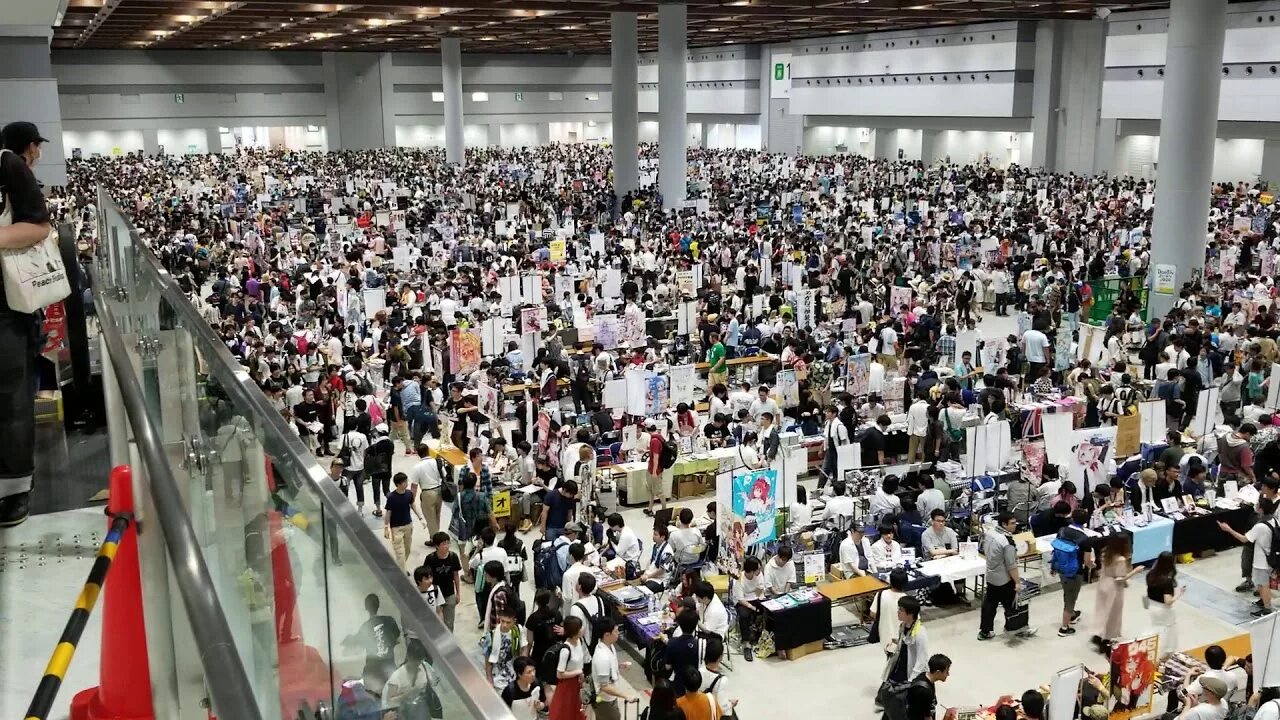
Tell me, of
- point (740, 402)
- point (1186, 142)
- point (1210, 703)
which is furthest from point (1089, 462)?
point (1186, 142)

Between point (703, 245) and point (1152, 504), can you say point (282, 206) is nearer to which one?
point (703, 245)

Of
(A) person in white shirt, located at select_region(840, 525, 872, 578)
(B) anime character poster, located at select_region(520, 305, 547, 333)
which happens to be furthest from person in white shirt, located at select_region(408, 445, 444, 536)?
(B) anime character poster, located at select_region(520, 305, 547, 333)

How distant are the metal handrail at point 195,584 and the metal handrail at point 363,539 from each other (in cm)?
28

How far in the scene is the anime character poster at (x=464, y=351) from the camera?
1788cm

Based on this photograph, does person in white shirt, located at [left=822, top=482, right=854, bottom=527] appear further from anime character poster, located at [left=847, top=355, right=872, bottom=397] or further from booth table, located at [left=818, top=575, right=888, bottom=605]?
anime character poster, located at [left=847, top=355, right=872, bottom=397]

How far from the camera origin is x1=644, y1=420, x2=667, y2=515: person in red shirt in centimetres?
1334

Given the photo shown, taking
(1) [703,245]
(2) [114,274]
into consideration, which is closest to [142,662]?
(2) [114,274]

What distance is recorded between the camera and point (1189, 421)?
15.9 metres

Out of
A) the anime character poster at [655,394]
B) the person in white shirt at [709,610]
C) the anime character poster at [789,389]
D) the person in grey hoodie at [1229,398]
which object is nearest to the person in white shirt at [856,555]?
the person in white shirt at [709,610]

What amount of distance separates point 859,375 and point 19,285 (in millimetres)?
13696

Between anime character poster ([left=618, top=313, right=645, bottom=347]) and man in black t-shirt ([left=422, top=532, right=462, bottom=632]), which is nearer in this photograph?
man in black t-shirt ([left=422, top=532, right=462, bottom=632])

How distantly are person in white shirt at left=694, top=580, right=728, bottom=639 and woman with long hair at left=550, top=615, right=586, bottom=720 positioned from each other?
143 cm

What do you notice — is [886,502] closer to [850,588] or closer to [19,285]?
[850,588]

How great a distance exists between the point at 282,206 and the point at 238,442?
3759 cm
